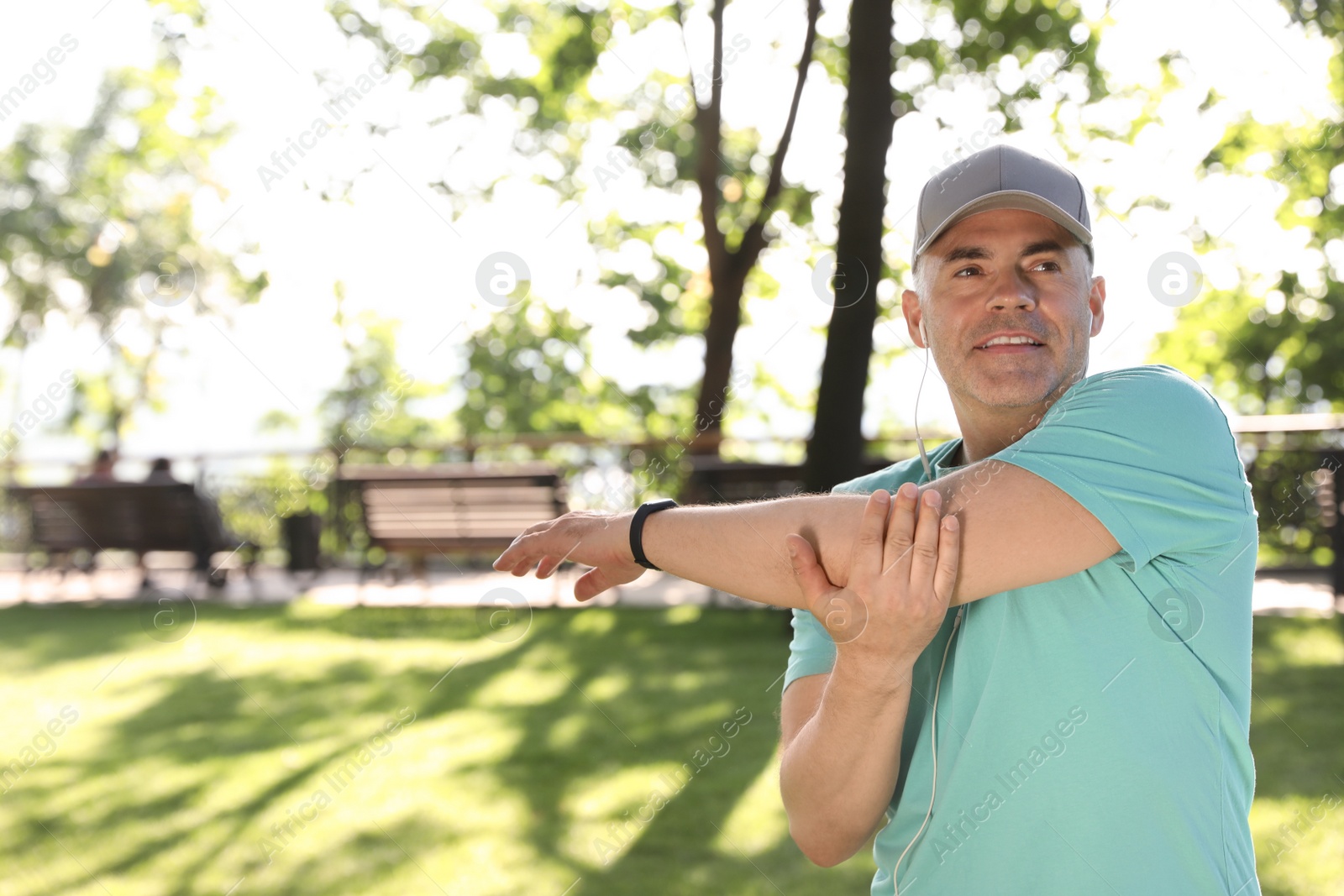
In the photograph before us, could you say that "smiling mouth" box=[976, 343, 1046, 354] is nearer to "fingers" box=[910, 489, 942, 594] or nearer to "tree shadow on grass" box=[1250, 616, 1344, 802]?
"fingers" box=[910, 489, 942, 594]

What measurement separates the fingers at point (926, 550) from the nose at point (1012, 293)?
424 millimetres

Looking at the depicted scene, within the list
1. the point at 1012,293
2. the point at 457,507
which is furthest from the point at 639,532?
the point at 457,507

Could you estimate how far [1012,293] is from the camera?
152 centimetres

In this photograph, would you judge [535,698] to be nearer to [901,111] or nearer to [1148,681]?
[1148,681]

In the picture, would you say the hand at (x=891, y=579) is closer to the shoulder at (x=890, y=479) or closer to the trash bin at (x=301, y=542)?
the shoulder at (x=890, y=479)

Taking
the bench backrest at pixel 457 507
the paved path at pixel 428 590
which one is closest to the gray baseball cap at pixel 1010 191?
the paved path at pixel 428 590

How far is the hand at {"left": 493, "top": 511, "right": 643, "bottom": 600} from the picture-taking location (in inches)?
57.5

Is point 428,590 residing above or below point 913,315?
below

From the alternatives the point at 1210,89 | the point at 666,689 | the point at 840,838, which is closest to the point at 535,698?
the point at 666,689

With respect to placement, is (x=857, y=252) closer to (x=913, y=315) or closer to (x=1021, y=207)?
(x=913, y=315)

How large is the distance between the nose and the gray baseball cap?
10 cm

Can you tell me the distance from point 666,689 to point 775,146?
25.1 feet

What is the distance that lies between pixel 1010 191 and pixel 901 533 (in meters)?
0.57

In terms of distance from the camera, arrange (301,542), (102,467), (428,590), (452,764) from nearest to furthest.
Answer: (452,764) < (428,590) < (301,542) < (102,467)
